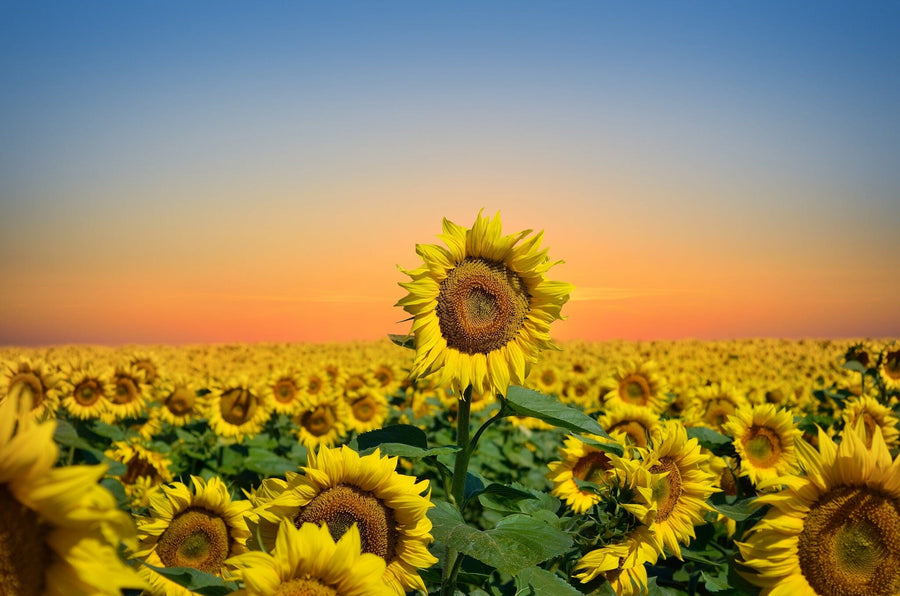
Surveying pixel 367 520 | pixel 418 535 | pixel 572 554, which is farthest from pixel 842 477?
pixel 367 520

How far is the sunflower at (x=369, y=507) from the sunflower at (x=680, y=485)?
150 cm

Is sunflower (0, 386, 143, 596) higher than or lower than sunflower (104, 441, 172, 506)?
higher

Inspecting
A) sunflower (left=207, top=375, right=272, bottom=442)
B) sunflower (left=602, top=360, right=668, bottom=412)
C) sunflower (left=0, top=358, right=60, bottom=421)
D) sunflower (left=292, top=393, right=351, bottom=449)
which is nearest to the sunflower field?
sunflower (left=0, top=358, right=60, bottom=421)

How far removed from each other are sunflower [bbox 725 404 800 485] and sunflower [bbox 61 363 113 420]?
7.82m

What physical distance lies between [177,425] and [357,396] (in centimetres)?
248

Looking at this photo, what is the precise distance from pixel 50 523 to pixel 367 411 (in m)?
8.06

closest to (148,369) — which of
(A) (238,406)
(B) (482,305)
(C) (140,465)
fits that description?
(A) (238,406)

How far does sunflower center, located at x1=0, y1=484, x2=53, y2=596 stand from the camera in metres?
1.57

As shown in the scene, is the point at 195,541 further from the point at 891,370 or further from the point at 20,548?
the point at 891,370

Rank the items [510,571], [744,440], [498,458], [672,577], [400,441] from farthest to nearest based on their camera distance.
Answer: [498,458]
[744,440]
[672,577]
[400,441]
[510,571]

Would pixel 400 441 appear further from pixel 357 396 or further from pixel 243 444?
pixel 357 396

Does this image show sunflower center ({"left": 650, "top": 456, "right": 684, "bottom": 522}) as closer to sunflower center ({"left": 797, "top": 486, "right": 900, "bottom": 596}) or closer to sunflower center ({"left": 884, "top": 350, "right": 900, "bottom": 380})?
sunflower center ({"left": 797, "top": 486, "right": 900, "bottom": 596})

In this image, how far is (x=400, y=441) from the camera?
3.23 metres

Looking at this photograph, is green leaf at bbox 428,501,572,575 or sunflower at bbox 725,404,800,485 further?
sunflower at bbox 725,404,800,485
